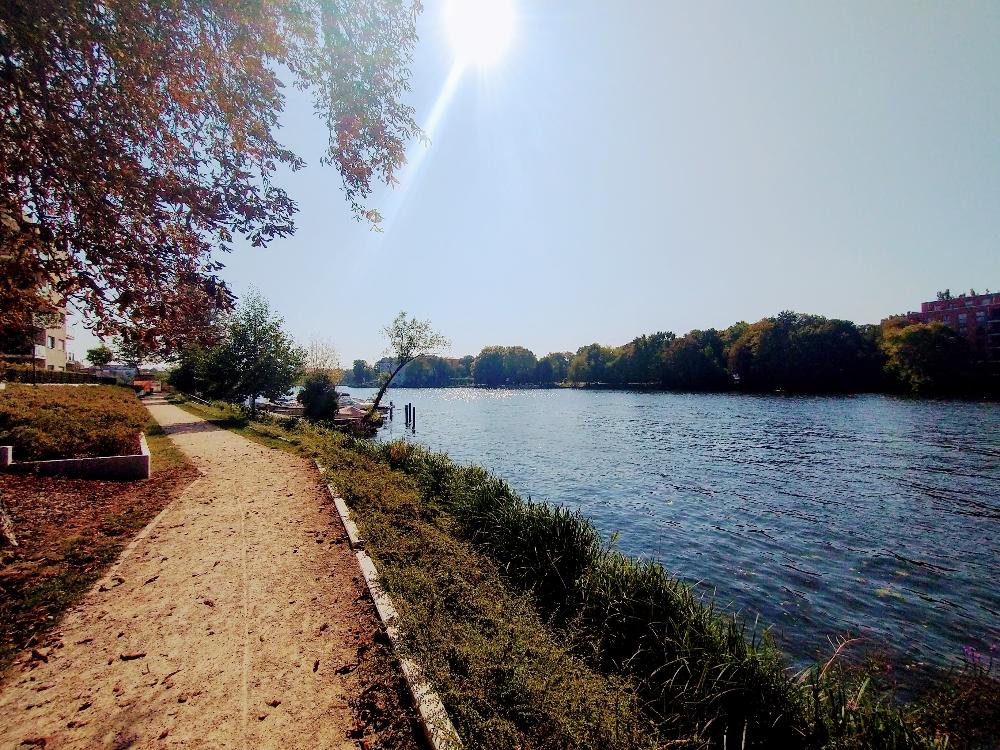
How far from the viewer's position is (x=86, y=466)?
38.5 feet

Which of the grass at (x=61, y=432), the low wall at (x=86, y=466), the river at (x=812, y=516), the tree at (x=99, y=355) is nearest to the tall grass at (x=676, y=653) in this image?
the river at (x=812, y=516)

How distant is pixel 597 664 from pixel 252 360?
30215mm

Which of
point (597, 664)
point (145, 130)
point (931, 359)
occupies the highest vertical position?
point (931, 359)

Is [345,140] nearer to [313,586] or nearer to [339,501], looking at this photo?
[313,586]

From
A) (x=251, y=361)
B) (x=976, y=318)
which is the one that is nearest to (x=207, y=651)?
(x=251, y=361)

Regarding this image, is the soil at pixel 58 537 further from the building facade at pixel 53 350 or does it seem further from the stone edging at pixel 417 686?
the building facade at pixel 53 350

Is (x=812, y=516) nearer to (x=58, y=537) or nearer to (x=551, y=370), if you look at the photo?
(x=58, y=537)

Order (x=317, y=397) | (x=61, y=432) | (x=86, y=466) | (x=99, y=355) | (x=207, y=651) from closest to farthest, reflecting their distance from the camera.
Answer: (x=207, y=651) → (x=86, y=466) → (x=61, y=432) → (x=317, y=397) → (x=99, y=355)

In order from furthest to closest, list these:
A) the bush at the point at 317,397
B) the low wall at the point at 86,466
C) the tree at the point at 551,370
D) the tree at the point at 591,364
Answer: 1. the tree at the point at 551,370
2. the tree at the point at 591,364
3. the bush at the point at 317,397
4. the low wall at the point at 86,466

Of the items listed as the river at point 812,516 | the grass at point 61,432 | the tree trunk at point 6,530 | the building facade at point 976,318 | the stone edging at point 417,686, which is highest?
the building facade at point 976,318

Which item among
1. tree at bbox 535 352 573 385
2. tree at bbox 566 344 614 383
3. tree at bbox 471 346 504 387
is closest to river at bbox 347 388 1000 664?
tree at bbox 566 344 614 383

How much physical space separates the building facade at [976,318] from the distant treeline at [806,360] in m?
5.46

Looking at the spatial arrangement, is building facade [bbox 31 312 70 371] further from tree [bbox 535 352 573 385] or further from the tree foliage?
tree [bbox 535 352 573 385]

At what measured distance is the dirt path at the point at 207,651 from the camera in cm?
394
